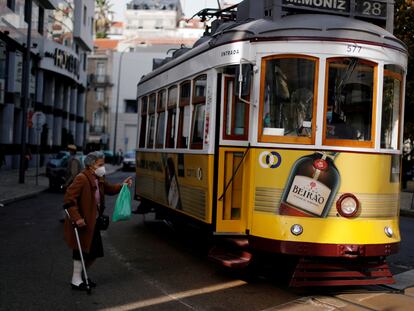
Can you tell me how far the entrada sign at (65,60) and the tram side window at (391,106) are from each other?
33211mm

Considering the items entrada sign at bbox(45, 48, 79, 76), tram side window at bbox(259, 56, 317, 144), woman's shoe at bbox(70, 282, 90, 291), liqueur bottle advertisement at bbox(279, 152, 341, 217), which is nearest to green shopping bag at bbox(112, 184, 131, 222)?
woman's shoe at bbox(70, 282, 90, 291)

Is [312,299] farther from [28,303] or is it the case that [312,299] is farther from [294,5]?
[294,5]

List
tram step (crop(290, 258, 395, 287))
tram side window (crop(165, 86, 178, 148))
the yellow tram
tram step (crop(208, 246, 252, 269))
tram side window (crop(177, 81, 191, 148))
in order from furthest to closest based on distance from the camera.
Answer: tram side window (crop(165, 86, 178, 148)) < tram side window (crop(177, 81, 191, 148)) < tram step (crop(208, 246, 252, 269)) < the yellow tram < tram step (crop(290, 258, 395, 287))

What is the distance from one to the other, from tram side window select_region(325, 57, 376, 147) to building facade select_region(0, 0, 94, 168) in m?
18.5

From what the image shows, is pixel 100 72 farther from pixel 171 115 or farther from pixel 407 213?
pixel 171 115

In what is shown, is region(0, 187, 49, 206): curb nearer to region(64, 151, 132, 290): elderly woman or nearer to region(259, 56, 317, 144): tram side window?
region(64, 151, 132, 290): elderly woman

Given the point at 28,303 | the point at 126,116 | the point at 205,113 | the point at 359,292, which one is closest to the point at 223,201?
the point at 205,113

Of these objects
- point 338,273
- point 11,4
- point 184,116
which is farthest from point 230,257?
point 11,4

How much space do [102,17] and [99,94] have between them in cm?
1963

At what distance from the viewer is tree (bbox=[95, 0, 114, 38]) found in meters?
83.5

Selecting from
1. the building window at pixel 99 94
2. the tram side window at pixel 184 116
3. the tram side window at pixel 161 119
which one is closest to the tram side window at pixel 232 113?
the tram side window at pixel 184 116

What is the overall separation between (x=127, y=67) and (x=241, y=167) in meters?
65.4

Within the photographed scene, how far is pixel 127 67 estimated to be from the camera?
235 ft

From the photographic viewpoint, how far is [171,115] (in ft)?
33.8
